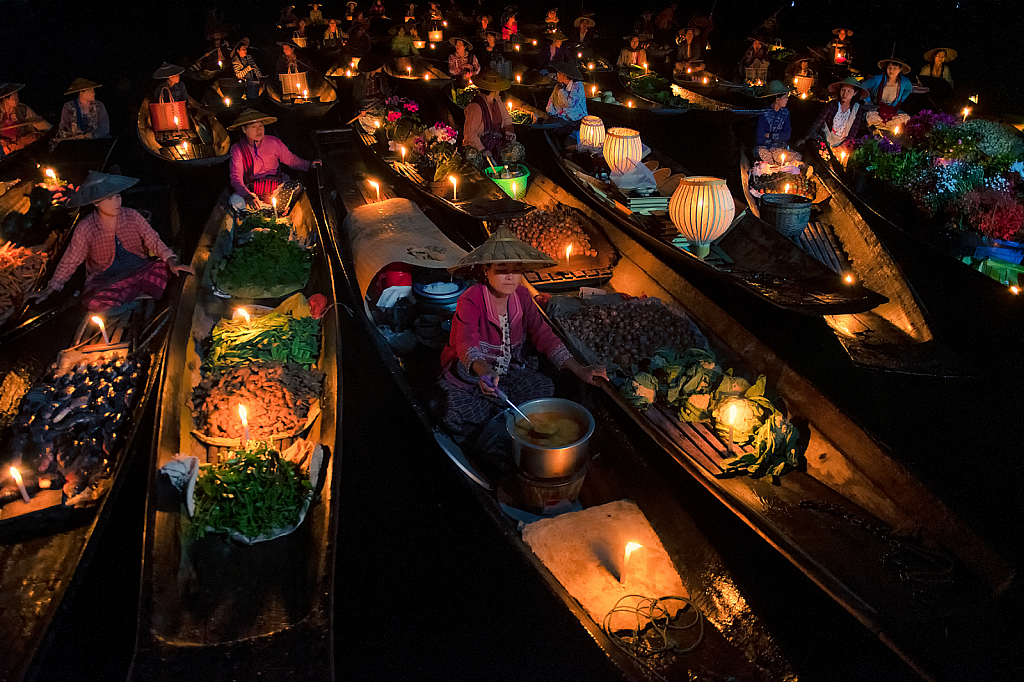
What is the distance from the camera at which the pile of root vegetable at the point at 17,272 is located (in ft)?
19.9

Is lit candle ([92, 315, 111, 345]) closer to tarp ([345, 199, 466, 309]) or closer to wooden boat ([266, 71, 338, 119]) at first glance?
tarp ([345, 199, 466, 309])

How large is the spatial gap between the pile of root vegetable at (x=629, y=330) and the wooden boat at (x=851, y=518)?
45 cm

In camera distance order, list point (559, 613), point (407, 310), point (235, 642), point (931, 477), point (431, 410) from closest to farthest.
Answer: point (559, 613), point (235, 642), point (931, 477), point (431, 410), point (407, 310)

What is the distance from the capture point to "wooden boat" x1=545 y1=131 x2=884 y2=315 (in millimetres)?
5109

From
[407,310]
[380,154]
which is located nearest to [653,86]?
[380,154]

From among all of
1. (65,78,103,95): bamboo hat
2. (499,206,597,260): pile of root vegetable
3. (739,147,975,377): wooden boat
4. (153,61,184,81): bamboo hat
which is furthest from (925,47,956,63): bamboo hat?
(65,78,103,95): bamboo hat

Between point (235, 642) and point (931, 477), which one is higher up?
point (931, 477)

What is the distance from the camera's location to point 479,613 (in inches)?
130

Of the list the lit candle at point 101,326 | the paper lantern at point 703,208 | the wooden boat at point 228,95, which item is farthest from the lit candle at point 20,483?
the wooden boat at point 228,95

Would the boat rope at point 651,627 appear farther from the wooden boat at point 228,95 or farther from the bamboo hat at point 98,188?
the wooden boat at point 228,95

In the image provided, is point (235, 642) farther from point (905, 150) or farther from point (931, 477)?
point (905, 150)

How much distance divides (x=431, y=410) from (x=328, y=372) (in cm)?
94

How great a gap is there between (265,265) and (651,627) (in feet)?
15.1

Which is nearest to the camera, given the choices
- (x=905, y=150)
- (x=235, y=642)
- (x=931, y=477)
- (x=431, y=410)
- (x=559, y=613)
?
(x=559, y=613)
